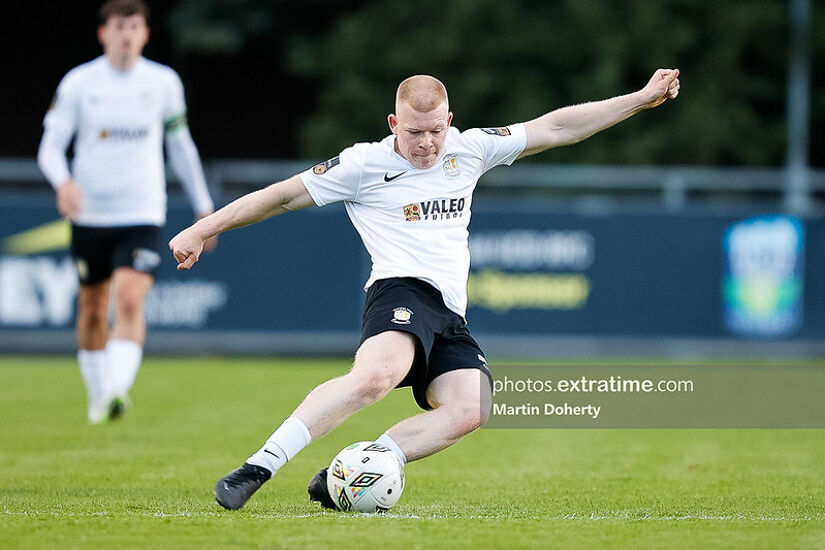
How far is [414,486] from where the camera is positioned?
23.1 ft

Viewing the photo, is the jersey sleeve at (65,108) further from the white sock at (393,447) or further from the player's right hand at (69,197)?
the white sock at (393,447)

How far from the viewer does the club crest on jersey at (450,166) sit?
21.1 feet

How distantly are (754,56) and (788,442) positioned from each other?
61.1 ft

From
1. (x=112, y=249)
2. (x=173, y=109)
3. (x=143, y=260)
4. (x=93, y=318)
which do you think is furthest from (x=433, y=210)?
(x=93, y=318)

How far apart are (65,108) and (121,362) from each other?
6.01 feet

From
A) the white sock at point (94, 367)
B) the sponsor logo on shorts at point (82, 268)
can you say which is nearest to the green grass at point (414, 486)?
the white sock at point (94, 367)

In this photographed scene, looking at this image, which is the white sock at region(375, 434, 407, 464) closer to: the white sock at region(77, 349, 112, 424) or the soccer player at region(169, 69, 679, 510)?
the soccer player at region(169, 69, 679, 510)

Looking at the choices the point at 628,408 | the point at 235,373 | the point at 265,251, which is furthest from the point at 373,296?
the point at 265,251

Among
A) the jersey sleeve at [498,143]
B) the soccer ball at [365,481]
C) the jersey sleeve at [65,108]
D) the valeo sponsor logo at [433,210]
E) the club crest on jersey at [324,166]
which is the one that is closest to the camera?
the soccer ball at [365,481]

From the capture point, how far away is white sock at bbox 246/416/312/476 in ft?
18.9

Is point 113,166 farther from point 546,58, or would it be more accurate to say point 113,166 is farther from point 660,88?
point 546,58

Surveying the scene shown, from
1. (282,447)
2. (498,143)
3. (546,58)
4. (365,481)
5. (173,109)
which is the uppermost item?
(546,58)

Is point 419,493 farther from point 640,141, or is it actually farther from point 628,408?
point 640,141

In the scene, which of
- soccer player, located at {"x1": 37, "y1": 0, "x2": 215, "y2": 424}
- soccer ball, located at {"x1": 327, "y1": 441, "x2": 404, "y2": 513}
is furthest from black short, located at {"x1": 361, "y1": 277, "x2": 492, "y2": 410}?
soccer player, located at {"x1": 37, "y1": 0, "x2": 215, "y2": 424}
